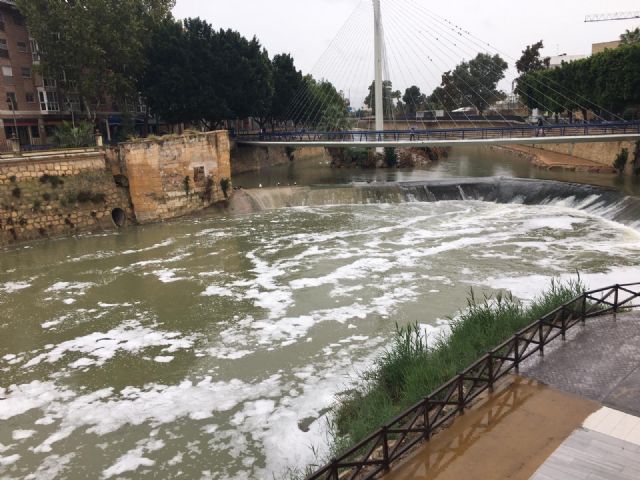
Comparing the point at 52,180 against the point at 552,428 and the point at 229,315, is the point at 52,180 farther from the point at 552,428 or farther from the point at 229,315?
the point at 552,428

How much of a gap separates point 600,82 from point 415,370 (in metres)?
37.6

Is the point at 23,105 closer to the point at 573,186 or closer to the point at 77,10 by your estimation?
the point at 77,10

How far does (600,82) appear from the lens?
3812 centimetres

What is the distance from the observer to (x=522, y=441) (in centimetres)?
680

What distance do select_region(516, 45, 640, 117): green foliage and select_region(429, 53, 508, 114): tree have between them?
43789 mm

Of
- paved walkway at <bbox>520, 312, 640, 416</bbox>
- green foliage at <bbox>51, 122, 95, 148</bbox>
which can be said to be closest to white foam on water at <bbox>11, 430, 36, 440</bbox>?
paved walkway at <bbox>520, 312, 640, 416</bbox>

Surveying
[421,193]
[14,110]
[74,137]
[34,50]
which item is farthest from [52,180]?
[421,193]

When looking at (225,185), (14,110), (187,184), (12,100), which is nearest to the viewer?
(187,184)

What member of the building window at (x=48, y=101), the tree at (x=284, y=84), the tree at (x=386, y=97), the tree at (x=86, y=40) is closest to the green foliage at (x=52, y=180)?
the tree at (x=86, y=40)

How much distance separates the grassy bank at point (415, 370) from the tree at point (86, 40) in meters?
33.7

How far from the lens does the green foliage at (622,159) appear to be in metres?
37.1

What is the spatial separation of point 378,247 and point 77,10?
27.4m

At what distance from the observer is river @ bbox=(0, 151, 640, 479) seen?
9.52 m

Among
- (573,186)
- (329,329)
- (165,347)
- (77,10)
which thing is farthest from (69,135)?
(573,186)
